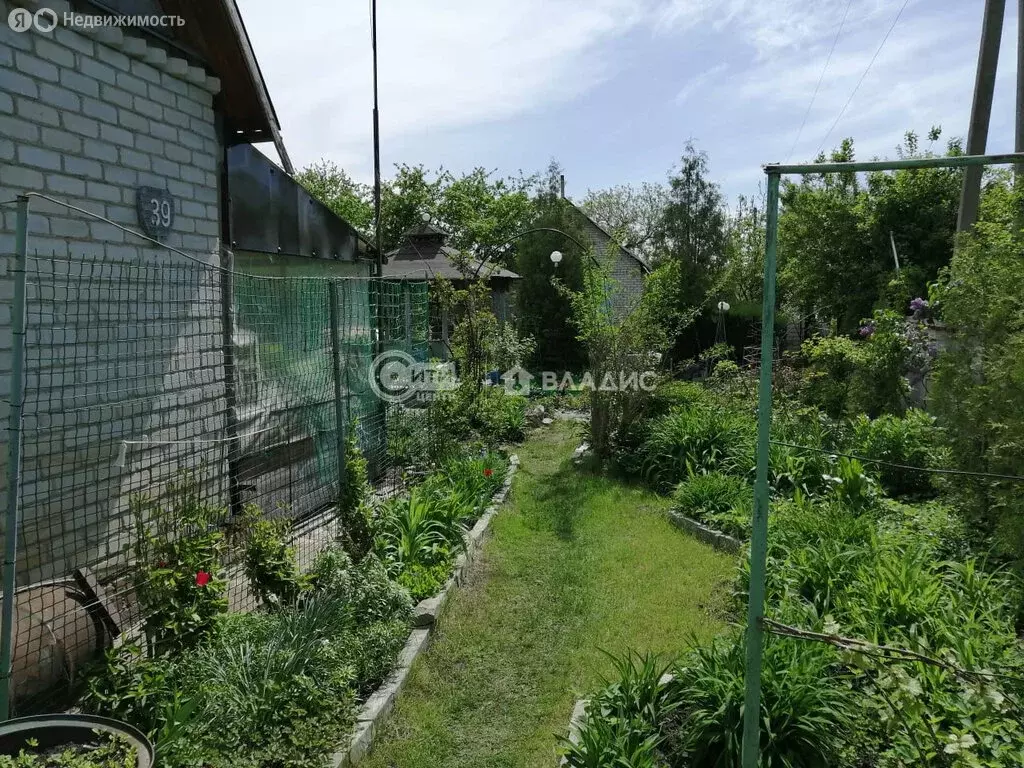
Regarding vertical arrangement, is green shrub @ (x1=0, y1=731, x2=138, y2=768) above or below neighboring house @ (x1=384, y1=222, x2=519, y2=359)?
below

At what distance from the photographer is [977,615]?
3.74 metres

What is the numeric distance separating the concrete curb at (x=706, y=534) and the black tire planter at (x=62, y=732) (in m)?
4.39

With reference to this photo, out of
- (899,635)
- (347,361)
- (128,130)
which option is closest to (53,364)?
(128,130)

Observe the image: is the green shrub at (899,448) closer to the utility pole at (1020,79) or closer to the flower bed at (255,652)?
the utility pole at (1020,79)

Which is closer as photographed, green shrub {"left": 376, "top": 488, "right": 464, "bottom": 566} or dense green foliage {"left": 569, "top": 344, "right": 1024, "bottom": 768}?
dense green foliage {"left": 569, "top": 344, "right": 1024, "bottom": 768}

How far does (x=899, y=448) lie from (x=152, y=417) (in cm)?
658

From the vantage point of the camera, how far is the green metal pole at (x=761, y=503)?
207 centimetres

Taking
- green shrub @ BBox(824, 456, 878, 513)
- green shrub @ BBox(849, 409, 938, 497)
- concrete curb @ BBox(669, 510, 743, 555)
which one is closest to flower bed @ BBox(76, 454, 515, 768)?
concrete curb @ BBox(669, 510, 743, 555)

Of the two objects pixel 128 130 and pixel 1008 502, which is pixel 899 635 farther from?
pixel 128 130

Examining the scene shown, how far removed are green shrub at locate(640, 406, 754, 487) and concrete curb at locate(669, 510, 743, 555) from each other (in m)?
0.78

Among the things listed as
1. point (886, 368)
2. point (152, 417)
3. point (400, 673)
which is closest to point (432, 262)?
point (886, 368)

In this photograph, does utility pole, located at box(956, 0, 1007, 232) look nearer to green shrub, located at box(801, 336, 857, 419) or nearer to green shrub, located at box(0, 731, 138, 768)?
green shrub, located at box(801, 336, 857, 419)

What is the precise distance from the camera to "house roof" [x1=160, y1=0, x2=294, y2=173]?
509cm

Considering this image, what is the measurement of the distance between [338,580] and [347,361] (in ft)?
9.23
